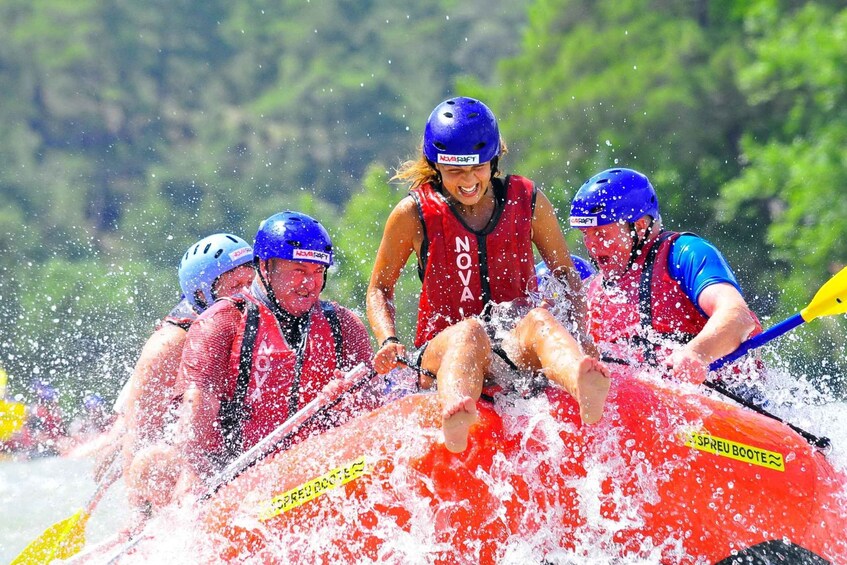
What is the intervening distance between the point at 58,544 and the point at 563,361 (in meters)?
3.25

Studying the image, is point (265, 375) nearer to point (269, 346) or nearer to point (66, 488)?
point (269, 346)

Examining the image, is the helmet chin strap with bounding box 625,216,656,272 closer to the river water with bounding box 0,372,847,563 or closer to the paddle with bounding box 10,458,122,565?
the river water with bounding box 0,372,847,563

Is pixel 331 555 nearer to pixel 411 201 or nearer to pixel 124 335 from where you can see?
pixel 411 201

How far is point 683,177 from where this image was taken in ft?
70.7

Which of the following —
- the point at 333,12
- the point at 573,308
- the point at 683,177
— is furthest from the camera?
the point at 333,12

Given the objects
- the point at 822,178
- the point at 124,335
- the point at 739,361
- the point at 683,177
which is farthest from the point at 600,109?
the point at 739,361

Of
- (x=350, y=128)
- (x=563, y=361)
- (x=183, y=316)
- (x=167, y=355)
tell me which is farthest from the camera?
(x=350, y=128)

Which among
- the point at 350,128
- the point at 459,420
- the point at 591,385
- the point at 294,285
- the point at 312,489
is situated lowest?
the point at 312,489

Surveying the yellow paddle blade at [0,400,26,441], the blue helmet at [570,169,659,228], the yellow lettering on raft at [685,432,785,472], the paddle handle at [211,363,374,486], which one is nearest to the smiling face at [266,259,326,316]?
the paddle handle at [211,363,374,486]

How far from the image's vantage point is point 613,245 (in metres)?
5.86

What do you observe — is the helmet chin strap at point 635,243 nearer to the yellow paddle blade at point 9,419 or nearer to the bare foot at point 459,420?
the bare foot at point 459,420

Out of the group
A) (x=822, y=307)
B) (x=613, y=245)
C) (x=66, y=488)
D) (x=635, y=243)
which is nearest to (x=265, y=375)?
(x=613, y=245)

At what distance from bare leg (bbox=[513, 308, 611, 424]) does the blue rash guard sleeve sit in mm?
1379

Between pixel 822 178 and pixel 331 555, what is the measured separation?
1604 cm
